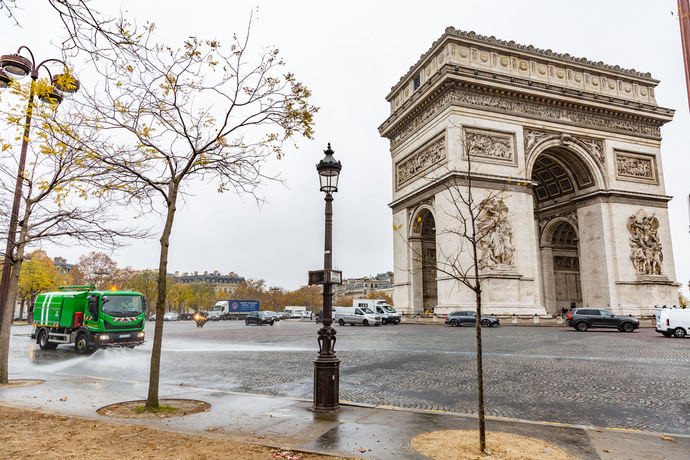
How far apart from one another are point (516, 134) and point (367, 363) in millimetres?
25043

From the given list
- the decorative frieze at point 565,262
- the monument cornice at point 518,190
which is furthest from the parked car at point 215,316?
the decorative frieze at point 565,262

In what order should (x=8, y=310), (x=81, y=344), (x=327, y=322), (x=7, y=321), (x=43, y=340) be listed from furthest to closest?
(x=43, y=340) → (x=81, y=344) → (x=7, y=321) → (x=8, y=310) → (x=327, y=322)

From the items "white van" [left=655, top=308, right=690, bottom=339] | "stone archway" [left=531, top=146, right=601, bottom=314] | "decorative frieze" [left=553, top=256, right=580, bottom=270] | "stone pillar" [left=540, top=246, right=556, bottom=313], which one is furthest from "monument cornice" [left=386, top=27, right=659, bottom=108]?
"white van" [left=655, top=308, right=690, bottom=339]

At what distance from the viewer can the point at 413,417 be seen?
6.12 m

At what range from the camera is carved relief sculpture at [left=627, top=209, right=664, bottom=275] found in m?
32.2

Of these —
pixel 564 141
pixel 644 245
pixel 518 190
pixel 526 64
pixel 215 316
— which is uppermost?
pixel 526 64

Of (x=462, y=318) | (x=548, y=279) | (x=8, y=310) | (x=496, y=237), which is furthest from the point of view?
(x=548, y=279)

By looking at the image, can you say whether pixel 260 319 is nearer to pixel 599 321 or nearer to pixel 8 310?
pixel 599 321

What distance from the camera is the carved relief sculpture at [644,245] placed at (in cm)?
3216

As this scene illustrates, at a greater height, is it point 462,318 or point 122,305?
point 122,305

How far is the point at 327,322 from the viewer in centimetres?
708

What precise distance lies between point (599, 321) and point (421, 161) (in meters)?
16.7

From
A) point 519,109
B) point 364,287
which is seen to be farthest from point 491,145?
point 364,287

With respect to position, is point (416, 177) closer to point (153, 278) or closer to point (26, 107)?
point (26, 107)
